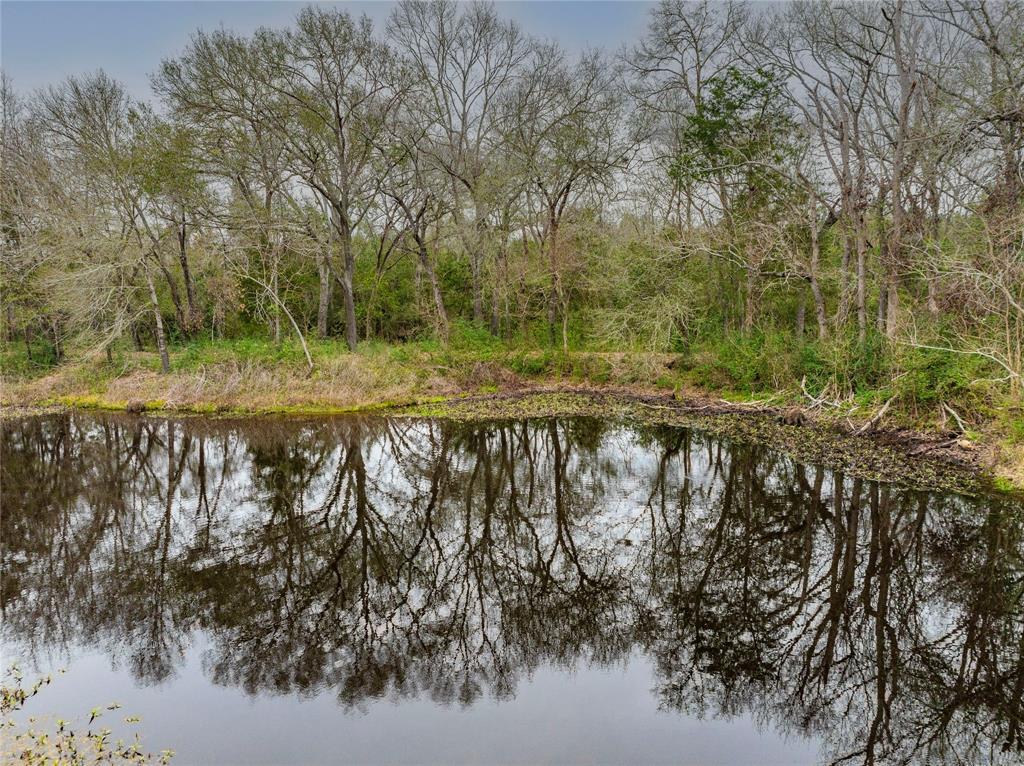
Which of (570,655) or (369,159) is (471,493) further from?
(369,159)

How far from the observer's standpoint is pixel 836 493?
9875mm

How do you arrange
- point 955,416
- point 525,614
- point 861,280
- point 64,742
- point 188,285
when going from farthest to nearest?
point 188,285 < point 861,280 < point 955,416 < point 525,614 < point 64,742

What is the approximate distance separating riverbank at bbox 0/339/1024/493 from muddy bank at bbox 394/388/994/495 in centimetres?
5

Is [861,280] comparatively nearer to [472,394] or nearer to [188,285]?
[472,394]

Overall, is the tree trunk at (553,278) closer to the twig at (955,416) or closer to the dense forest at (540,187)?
the dense forest at (540,187)

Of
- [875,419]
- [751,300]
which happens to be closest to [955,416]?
[875,419]

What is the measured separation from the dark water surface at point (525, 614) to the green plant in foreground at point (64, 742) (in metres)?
0.16

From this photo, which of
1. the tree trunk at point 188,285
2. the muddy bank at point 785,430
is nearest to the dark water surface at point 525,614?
the muddy bank at point 785,430

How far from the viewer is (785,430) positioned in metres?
14.5

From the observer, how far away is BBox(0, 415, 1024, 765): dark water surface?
16.0 feet

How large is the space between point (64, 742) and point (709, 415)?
15.5 metres

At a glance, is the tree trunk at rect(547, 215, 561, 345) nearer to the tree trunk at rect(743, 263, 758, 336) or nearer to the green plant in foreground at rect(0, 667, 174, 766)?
the tree trunk at rect(743, 263, 758, 336)

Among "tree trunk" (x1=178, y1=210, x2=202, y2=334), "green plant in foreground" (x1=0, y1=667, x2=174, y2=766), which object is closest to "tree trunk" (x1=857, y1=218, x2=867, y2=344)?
"green plant in foreground" (x1=0, y1=667, x2=174, y2=766)

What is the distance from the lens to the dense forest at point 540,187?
16.5 meters
